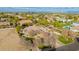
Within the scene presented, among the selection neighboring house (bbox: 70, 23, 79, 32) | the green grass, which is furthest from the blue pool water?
the green grass

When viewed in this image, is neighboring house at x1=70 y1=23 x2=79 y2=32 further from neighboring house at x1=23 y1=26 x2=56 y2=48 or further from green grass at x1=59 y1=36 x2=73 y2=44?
neighboring house at x1=23 y1=26 x2=56 y2=48

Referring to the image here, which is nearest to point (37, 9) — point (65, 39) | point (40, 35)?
point (40, 35)

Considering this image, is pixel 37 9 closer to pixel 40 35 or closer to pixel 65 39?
pixel 40 35

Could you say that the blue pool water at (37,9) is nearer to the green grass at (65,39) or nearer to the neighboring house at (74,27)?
the neighboring house at (74,27)

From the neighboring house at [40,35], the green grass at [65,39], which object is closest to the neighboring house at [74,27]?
the green grass at [65,39]

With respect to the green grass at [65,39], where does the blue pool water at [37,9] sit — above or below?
above

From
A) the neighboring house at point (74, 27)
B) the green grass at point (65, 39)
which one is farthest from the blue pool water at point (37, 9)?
the green grass at point (65, 39)

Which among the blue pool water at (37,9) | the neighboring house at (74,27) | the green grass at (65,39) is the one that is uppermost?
the blue pool water at (37,9)

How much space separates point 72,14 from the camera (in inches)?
68.7
